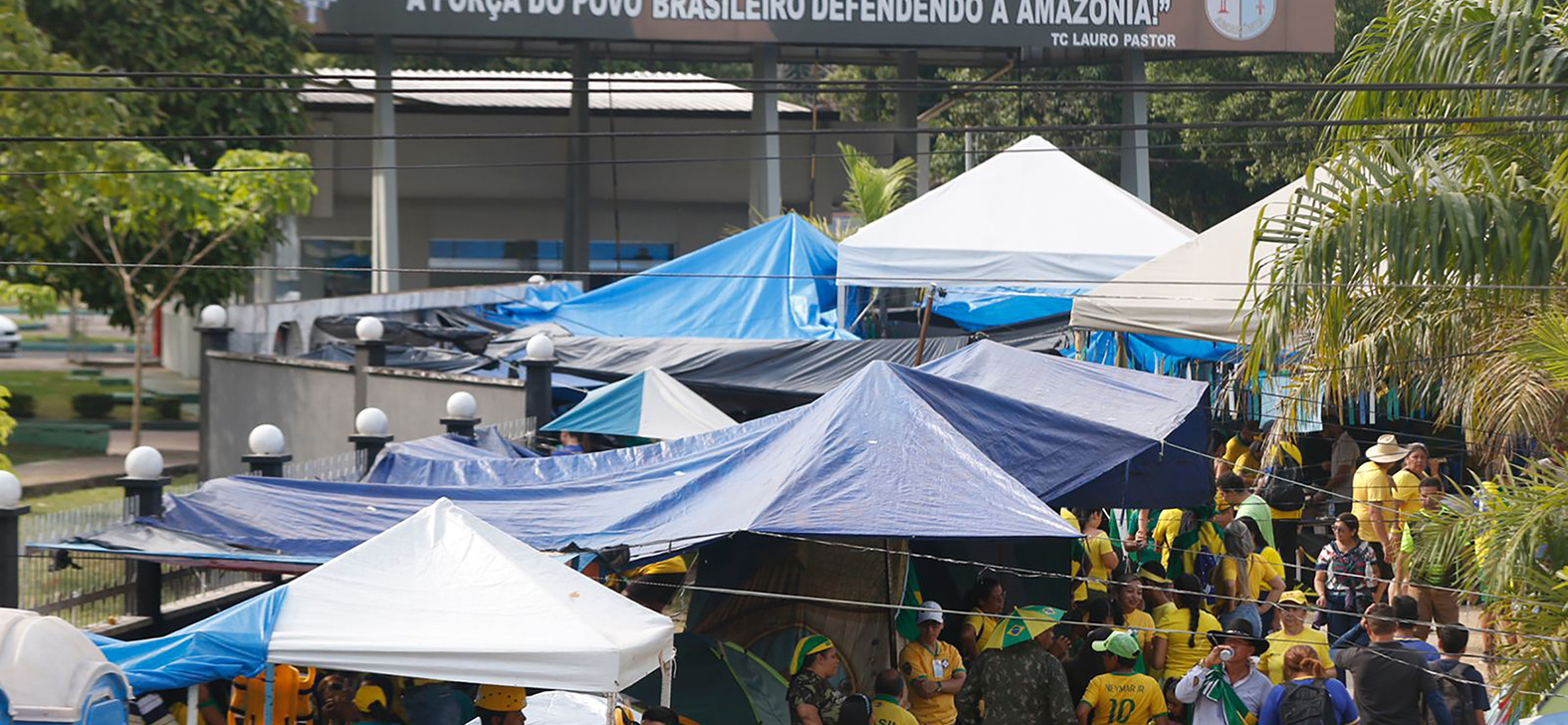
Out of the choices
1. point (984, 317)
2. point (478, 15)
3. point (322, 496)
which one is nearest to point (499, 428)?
point (322, 496)

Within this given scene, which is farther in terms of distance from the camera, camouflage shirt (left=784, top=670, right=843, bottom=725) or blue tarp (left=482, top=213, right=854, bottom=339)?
blue tarp (left=482, top=213, right=854, bottom=339)

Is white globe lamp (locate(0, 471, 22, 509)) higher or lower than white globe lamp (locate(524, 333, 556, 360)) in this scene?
lower

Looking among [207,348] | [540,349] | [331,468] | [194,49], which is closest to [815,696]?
[331,468]

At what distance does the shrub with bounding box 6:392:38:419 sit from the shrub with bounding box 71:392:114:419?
2.58 feet

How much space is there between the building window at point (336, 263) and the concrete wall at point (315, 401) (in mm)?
16382

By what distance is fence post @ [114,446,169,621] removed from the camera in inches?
411

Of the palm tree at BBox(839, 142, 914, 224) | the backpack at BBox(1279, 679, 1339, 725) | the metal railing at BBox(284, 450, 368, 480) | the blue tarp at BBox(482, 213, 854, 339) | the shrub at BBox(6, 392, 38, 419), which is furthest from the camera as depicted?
the shrub at BBox(6, 392, 38, 419)

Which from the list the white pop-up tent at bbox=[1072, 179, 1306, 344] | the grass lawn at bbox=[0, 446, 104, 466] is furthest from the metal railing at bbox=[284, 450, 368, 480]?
the grass lawn at bbox=[0, 446, 104, 466]

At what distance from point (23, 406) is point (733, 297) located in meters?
19.1

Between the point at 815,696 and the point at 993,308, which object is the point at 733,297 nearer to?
the point at 993,308

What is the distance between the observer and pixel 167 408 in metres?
33.4

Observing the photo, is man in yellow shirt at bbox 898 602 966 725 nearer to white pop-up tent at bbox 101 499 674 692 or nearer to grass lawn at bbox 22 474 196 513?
white pop-up tent at bbox 101 499 674 692

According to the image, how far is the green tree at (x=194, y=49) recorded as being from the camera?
2577 centimetres

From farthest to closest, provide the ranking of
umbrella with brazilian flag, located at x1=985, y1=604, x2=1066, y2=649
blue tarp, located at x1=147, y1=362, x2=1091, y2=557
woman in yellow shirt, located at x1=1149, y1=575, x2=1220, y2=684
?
woman in yellow shirt, located at x1=1149, y1=575, x2=1220, y2=684
umbrella with brazilian flag, located at x1=985, y1=604, x2=1066, y2=649
blue tarp, located at x1=147, y1=362, x2=1091, y2=557
